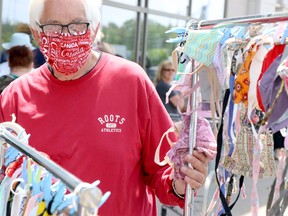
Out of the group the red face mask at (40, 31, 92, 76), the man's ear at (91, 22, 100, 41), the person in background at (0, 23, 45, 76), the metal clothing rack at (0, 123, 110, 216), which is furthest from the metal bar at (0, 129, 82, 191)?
the person in background at (0, 23, 45, 76)

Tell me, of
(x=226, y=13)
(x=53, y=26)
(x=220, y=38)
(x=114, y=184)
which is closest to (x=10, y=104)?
(x=53, y=26)

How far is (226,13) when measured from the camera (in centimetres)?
897

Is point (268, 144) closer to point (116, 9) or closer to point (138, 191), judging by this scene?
point (138, 191)

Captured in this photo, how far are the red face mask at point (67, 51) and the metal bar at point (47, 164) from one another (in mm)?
420

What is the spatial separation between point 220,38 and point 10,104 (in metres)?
0.86

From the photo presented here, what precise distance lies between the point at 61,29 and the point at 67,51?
0.08 meters

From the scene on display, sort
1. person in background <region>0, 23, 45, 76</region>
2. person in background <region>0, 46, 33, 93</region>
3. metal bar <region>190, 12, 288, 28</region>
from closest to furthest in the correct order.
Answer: metal bar <region>190, 12, 288, 28</region> → person in background <region>0, 46, 33, 93</region> → person in background <region>0, 23, 45, 76</region>

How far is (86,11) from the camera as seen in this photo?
1.62 metres

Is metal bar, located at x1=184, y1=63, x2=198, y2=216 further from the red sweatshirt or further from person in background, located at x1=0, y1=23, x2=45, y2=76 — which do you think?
person in background, located at x1=0, y1=23, x2=45, y2=76

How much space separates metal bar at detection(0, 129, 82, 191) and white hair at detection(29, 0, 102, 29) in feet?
1.67

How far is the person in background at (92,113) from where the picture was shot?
1.61 m

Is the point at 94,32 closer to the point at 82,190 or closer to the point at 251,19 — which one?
the point at 251,19

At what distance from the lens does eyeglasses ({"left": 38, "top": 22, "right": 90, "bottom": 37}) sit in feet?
5.18

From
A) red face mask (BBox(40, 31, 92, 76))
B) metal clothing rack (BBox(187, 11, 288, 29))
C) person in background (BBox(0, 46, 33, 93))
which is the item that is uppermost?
metal clothing rack (BBox(187, 11, 288, 29))
